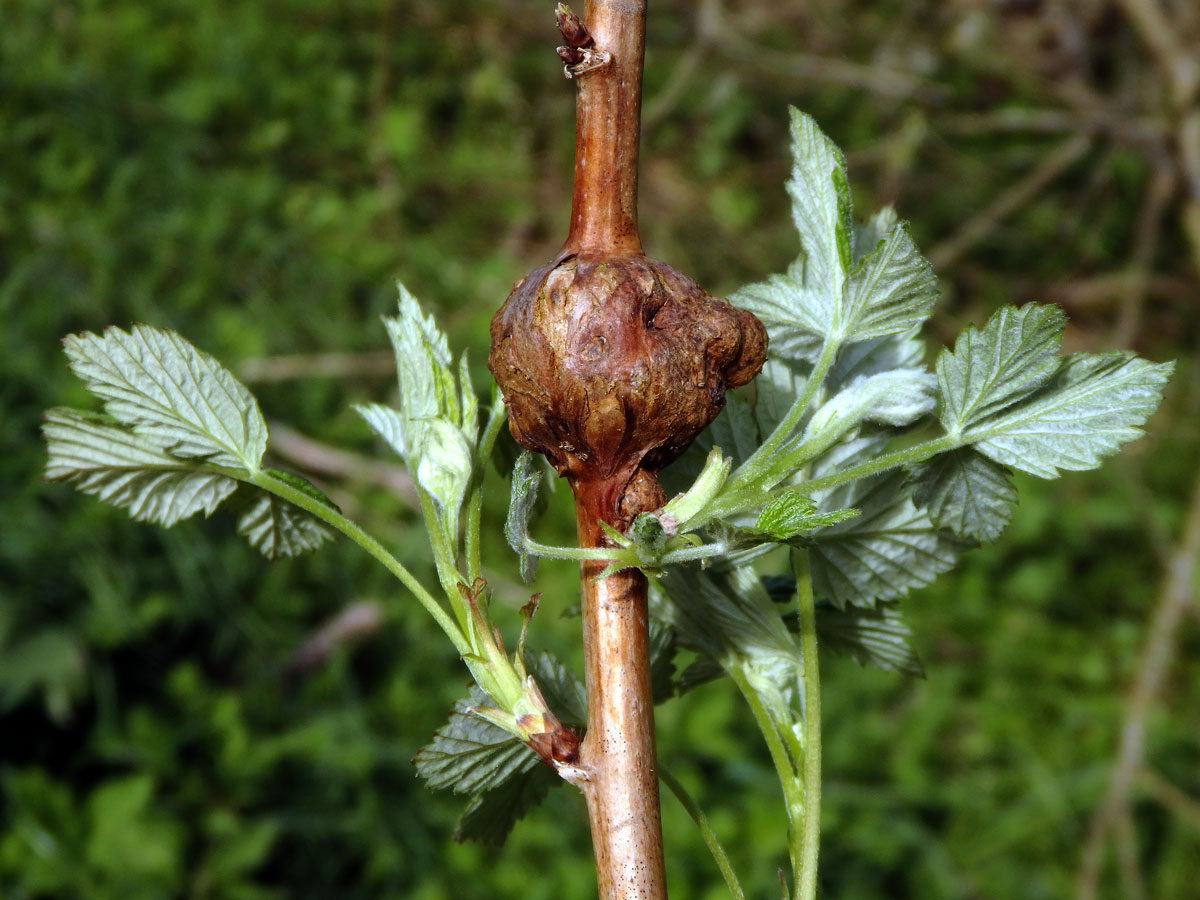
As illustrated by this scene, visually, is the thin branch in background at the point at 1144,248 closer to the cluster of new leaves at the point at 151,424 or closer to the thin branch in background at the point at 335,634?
the thin branch in background at the point at 335,634

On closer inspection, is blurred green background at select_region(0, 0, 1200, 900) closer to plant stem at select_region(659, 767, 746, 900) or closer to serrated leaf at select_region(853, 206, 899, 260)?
plant stem at select_region(659, 767, 746, 900)

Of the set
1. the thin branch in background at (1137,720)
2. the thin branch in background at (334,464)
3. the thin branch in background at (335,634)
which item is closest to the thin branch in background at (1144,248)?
the thin branch in background at (1137,720)

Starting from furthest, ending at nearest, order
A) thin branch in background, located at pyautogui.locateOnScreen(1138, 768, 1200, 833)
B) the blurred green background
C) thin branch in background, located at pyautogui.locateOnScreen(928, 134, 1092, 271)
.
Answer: thin branch in background, located at pyautogui.locateOnScreen(928, 134, 1092, 271)
thin branch in background, located at pyautogui.locateOnScreen(1138, 768, 1200, 833)
the blurred green background

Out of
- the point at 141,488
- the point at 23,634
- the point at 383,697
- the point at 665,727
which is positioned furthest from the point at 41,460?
the point at 141,488

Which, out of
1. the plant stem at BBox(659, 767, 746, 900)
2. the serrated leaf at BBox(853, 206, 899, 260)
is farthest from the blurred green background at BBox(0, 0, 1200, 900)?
the serrated leaf at BBox(853, 206, 899, 260)

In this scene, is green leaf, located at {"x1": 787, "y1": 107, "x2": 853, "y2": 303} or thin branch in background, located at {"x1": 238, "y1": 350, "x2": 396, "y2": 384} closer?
green leaf, located at {"x1": 787, "y1": 107, "x2": 853, "y2": 303}

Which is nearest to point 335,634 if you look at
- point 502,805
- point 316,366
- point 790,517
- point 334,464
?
point 334,464
